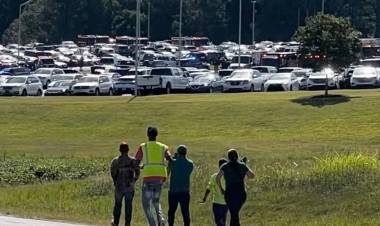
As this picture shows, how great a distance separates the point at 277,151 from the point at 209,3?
112 m

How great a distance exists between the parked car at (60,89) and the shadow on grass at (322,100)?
21697 millimetres

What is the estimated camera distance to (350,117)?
48.7 meters

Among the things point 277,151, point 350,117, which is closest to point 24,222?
point 277,151

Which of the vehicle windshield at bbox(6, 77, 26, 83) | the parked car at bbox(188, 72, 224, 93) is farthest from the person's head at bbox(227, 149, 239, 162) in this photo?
the vehicle windshield at bbox(6, 77, 26, 83)

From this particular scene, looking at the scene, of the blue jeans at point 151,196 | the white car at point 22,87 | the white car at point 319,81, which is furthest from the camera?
the white car at point 22,87

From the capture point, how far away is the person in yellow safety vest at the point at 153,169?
69.8 feet

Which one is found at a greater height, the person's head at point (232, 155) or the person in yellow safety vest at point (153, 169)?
the person's head at point (232, 155)

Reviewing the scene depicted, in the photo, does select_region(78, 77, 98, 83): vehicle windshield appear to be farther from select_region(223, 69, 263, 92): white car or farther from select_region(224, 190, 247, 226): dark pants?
select_region(224, 190, 247, 226): dark pants

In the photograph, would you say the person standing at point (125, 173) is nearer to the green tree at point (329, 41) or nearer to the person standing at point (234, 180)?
the person standing at point (234, 180)

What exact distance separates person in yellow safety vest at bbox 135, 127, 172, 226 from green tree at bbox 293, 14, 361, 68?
35685 mm

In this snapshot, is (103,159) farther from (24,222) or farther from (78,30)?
(78,30)

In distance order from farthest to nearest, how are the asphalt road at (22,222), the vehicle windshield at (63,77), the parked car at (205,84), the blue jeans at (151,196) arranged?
the vehicle windshield at (63,77) → the parked car at (205,84) → the asphalt road at (22,222) → the blue jeans at (151,196)

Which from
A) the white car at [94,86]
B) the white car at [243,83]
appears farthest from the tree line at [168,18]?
the white car at [243,83]

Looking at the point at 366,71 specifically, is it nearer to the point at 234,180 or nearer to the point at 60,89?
the point at 60,89
